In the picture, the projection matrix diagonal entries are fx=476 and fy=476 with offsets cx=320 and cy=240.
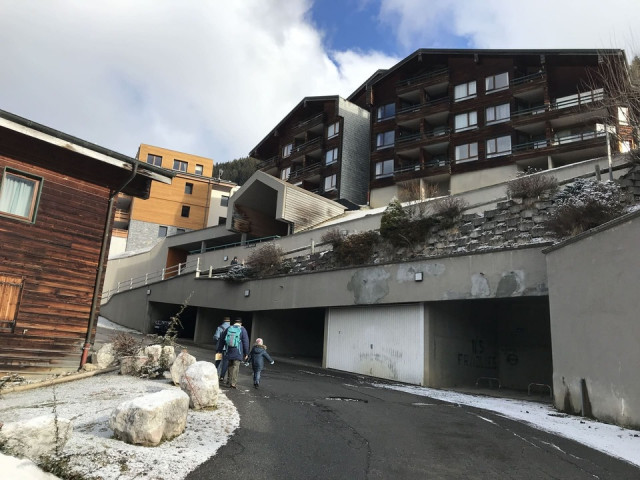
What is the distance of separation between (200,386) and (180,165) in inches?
2024

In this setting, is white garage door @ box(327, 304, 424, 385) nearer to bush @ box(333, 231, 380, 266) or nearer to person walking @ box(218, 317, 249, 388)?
bush @ box(333, 231, 380, 266)

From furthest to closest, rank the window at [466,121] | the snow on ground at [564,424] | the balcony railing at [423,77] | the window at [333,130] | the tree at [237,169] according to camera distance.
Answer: the tree at [237,169], the window at [333,130], the balcony railing at [423,77], the window at [466,121], the snow on ground at [564,424]

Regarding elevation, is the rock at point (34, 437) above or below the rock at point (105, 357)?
below

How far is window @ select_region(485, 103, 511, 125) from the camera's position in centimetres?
3509

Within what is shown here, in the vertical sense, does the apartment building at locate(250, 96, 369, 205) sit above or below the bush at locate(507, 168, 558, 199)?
above

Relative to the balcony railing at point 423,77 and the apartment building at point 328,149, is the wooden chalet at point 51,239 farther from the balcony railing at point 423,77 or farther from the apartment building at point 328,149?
the balcony railing at point 423,77

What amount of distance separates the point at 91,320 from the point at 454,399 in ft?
33.2

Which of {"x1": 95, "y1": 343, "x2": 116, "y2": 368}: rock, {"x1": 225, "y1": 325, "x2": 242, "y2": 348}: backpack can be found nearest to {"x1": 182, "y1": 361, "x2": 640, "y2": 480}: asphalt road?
{"x1": 225, "y1": 325, "x2": 242, "y2": 348}: backpack

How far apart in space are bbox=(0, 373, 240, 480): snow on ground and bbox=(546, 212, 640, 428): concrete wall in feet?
23.5

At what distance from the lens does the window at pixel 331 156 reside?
4376cm

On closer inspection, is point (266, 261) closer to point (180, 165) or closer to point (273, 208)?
point (273, 208)

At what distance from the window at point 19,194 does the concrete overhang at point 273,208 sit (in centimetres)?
1989

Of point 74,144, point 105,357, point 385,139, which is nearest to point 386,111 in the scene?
point 385,139

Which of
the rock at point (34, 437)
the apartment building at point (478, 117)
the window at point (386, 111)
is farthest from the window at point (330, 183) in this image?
the rock at point (34, 437)
